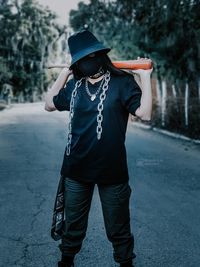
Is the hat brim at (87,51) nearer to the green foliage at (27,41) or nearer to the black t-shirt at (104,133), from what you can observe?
the black t-shirt at (104,133)

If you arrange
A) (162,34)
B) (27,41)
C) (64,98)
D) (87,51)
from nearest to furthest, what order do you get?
(87,51) < (64,98) < (162,34) < (27,41)

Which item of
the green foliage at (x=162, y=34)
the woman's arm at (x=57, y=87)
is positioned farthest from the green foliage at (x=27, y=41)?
the woman's arm at (x=57, y=87)

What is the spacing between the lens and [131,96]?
3.04m

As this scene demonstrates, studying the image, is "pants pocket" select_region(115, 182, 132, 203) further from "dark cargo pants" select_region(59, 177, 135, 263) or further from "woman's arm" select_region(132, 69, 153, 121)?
"woman's arm" select_region(132, 69, 153, 121)

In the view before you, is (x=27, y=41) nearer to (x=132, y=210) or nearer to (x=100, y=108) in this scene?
(x=132, y=210)

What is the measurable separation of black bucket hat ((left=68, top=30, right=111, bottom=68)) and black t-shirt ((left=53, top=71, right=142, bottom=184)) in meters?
0.21

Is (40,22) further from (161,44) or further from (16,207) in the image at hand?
(16,207)

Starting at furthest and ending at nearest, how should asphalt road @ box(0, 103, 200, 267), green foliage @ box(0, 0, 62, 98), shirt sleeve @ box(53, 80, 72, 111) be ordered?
green foliage @ box(0, 0, 62, 98) → asphalt road @ box(0, 103, 200, 267) → shirt sleeve @ box(53, 80, 72, 111)

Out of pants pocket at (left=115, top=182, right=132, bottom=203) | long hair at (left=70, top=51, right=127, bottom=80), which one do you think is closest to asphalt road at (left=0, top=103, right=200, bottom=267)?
pants pocket at (left=115, top=182, right=132, bottom=203)

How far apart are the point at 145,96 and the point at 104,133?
37cm

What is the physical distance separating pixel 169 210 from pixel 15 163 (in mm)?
4223

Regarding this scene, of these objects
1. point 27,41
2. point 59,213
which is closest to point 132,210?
point 59,213

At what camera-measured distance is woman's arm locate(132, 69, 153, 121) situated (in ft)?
9.87

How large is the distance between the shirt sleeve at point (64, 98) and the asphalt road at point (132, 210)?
1399mm
